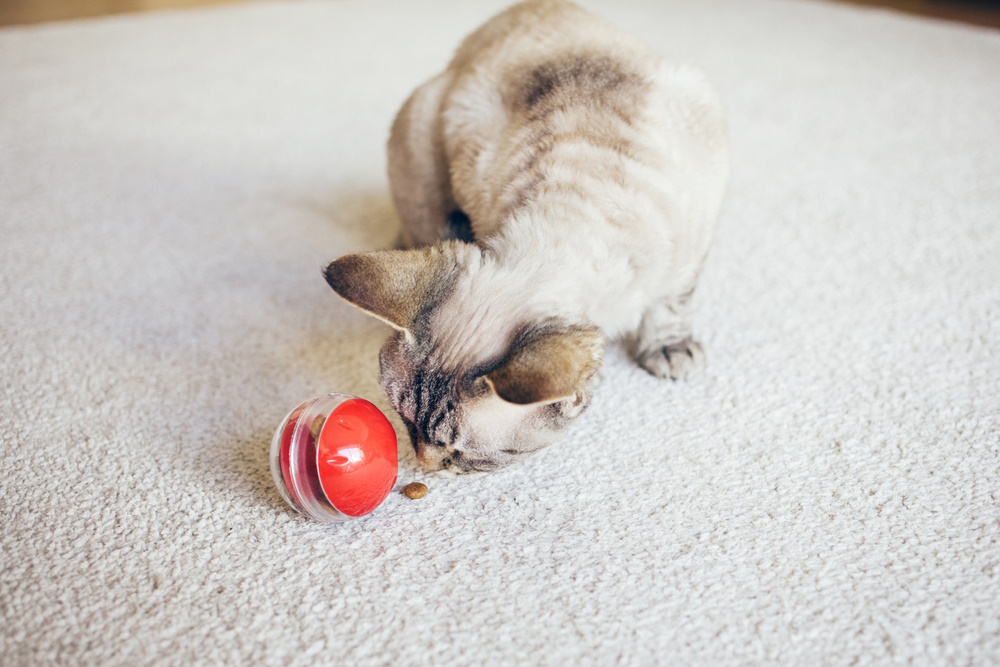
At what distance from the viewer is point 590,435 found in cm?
137

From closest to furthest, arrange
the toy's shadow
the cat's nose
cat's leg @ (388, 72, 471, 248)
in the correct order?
the cat's nose
cat's leg @ (388, 72, 471, 248)
the toy's shadow

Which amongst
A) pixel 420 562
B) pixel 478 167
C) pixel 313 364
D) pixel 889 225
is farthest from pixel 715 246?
pixel 420 562

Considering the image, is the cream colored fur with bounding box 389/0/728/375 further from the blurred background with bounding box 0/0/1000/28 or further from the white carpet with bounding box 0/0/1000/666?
the blurred background with bounding box 0/0/1000/28

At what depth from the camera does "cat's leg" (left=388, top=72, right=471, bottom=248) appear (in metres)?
1.73

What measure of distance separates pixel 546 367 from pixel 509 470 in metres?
0.41

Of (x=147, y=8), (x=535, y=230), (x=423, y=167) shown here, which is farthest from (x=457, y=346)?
(x=147, y=8)

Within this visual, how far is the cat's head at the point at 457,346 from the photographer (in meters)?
1.06

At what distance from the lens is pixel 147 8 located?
426cm

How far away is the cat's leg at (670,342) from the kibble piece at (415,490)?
22.7 inches

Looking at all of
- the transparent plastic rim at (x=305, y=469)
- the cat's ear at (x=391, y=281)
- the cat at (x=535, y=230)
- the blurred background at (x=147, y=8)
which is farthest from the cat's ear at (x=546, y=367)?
the blurred background at (x=147, y=8)

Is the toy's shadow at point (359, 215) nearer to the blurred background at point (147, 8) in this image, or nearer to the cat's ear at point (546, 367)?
the cat's ear at point (546, 367)

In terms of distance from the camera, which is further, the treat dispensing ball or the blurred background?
the blurred background

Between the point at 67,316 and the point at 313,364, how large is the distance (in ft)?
2.08

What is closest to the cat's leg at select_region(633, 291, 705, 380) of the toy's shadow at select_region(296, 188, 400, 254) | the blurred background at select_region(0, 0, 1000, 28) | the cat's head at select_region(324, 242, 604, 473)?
the cat's head at select_region(324, 242, 604, 473)
